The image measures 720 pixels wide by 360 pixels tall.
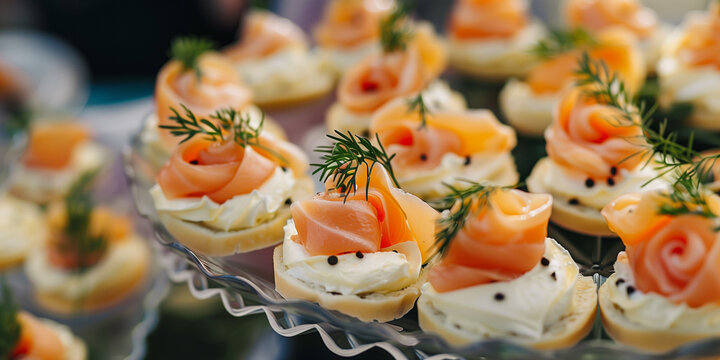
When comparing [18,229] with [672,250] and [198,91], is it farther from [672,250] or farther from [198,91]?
[672,250]

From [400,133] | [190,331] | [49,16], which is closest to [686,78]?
[400,133]

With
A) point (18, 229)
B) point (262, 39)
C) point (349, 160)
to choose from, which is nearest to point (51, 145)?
point (18, 229)

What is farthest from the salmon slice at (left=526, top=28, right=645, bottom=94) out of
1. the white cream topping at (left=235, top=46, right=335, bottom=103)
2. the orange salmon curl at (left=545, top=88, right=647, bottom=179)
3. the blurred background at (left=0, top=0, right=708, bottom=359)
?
the blurred background at (left=0, top=0, right=708, bottom=359)

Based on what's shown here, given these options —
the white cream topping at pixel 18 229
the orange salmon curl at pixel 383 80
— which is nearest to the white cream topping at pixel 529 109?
the orange salmon curl at pixel 383 80

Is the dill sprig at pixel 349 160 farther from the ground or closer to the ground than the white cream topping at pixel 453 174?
farther from the ground

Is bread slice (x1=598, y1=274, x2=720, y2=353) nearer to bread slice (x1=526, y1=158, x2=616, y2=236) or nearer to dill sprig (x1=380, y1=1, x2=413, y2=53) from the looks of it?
bread slice (x1=526, y1=158, x2=616, y2=236)

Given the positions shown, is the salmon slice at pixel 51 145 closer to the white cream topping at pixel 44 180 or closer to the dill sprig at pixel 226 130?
the white cream topping at pixel 44 180
